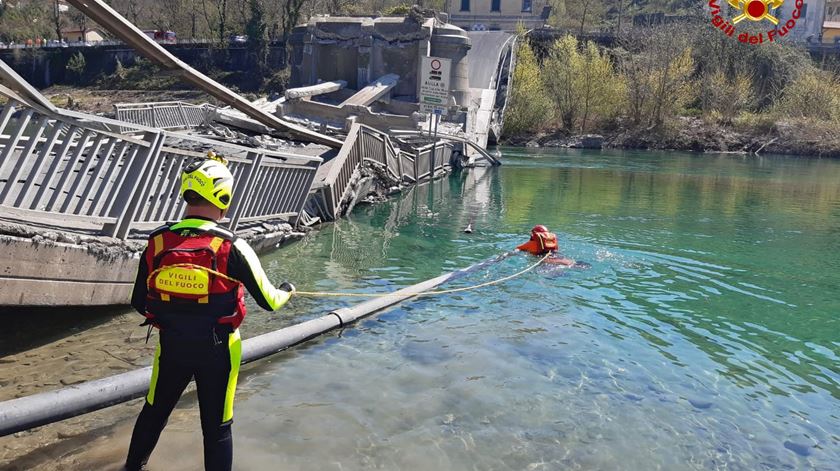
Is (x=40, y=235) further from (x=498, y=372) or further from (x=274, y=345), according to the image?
(x=498, y=372)

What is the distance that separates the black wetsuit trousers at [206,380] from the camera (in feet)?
12.8

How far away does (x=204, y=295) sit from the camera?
12.4 ft

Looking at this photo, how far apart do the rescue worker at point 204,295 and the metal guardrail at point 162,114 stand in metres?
18.8

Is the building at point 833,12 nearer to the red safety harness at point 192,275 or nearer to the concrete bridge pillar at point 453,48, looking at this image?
the concrete bridge pillar at point 453,48

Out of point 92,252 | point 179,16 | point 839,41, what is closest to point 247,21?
point 179,16

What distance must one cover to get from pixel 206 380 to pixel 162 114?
23.0 metres

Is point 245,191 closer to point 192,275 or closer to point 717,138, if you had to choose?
point 192,275

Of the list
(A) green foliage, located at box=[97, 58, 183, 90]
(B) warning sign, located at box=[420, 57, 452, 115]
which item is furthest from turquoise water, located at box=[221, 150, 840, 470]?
(A) green foliage, located at box=[97, 58, 183, 90]

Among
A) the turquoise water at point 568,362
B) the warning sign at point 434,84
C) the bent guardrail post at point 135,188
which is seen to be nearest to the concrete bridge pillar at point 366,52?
the warning sign at point 434,84

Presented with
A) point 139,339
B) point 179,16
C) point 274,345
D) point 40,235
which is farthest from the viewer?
point 179,16

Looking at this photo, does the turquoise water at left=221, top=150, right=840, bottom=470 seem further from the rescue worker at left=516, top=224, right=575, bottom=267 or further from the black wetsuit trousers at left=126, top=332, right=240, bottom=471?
the black wetsuit trousers at left=126, top=332, right=240, bottom=471

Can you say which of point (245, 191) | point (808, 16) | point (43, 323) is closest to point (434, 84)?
point (245, 191)

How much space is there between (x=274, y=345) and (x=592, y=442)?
3.01 metres

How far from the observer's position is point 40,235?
614 centimetres
